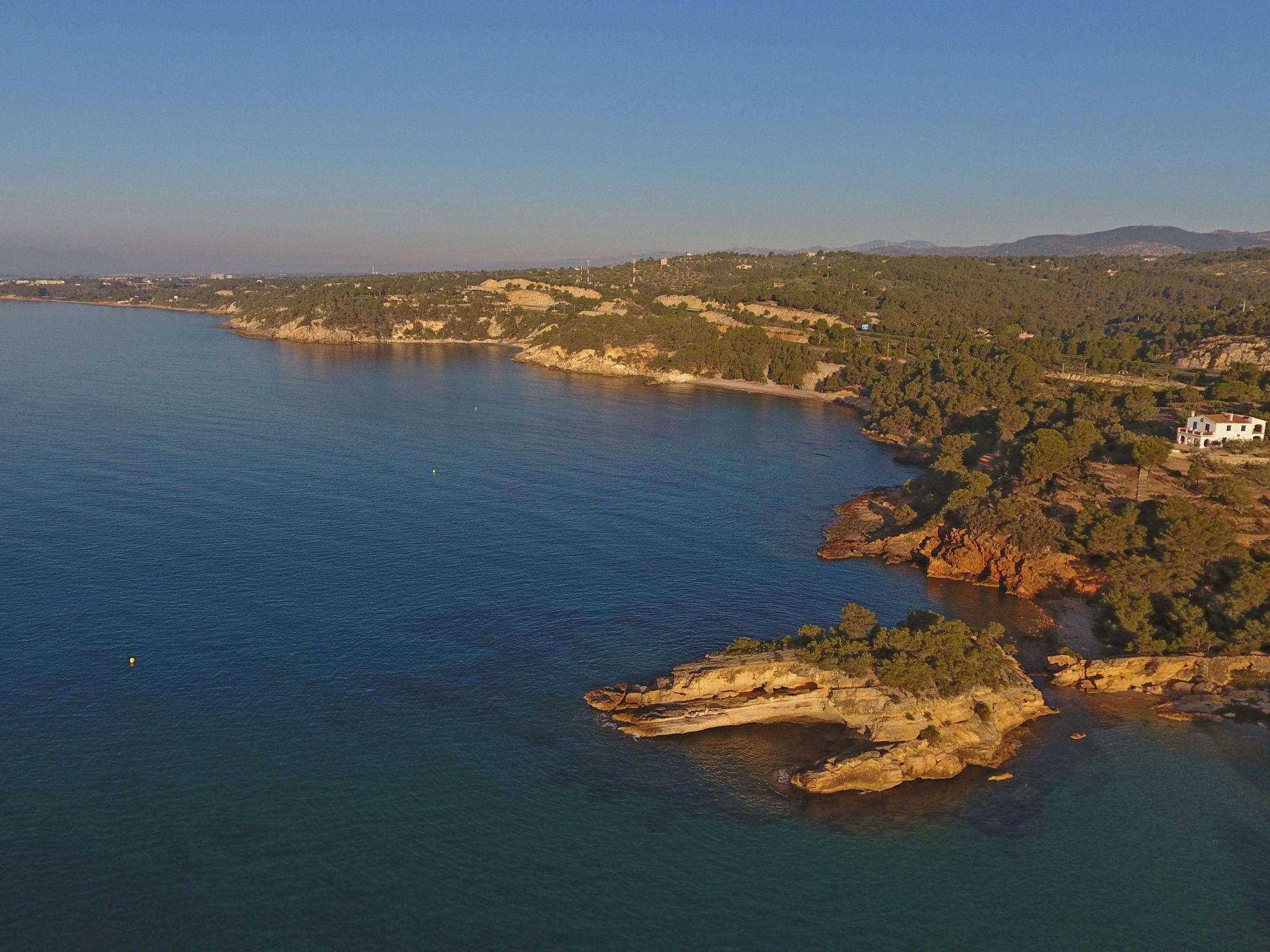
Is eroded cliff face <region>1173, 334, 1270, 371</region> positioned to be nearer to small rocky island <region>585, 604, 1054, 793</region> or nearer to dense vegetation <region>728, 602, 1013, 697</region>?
dense vegetation <region>728, 602, 1013, 697</region>

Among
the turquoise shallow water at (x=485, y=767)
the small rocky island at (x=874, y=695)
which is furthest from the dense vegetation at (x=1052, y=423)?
the turquoise shallow water at (x=485, y=767)

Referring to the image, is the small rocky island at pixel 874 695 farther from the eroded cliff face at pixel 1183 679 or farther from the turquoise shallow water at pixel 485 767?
the eroded cliff face at pixel 1183 679

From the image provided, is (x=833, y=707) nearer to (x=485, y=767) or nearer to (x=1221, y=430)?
(x=485, y=767)

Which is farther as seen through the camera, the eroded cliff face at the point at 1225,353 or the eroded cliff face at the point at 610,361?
the eroded cliff face at the point at 610,361

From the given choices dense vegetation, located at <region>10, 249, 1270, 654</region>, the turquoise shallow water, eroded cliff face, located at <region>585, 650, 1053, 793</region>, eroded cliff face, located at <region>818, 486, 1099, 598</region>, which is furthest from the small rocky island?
eroded cliff face, located at <region>818, 486, 1099, 598</region>

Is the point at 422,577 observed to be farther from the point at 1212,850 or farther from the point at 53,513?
the point at 1212,850

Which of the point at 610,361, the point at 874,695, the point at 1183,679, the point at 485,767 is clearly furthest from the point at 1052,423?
the point at 610,361

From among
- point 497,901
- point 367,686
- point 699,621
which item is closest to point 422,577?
point 367,686
